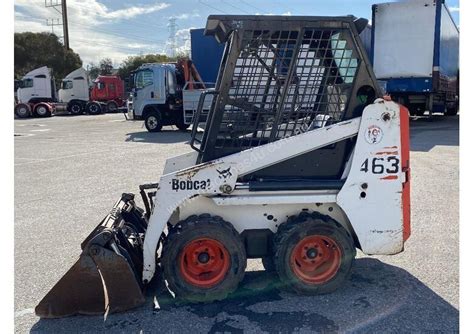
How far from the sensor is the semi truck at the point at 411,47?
1541cm

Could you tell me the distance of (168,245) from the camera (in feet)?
11.5

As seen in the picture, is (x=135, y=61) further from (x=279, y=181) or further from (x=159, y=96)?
(x=279, y=181)

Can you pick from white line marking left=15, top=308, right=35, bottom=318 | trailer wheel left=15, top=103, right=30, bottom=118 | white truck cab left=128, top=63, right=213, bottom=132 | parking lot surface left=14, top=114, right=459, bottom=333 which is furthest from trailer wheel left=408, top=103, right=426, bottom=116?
trailer wheel left=15, top=103, right=30, bottom=118

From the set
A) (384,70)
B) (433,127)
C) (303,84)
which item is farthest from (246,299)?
(433,127)

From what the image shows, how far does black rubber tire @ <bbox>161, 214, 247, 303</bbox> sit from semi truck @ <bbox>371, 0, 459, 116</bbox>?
1444cm

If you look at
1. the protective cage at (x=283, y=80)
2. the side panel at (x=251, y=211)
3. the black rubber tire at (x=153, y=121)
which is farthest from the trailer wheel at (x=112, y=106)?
the side panel at (x=251, y=211)

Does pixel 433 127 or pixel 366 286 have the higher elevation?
pixel 433 127

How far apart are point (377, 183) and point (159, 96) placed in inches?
603

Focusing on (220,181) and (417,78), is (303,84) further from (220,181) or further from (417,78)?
(417,78)

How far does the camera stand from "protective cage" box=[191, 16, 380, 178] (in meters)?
3.57

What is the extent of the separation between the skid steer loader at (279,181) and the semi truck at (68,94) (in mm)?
31542

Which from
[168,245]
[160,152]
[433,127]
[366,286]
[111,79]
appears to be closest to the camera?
[168,245]

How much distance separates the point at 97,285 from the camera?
3.33 meters

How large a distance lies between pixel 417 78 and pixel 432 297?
46.8 ft
